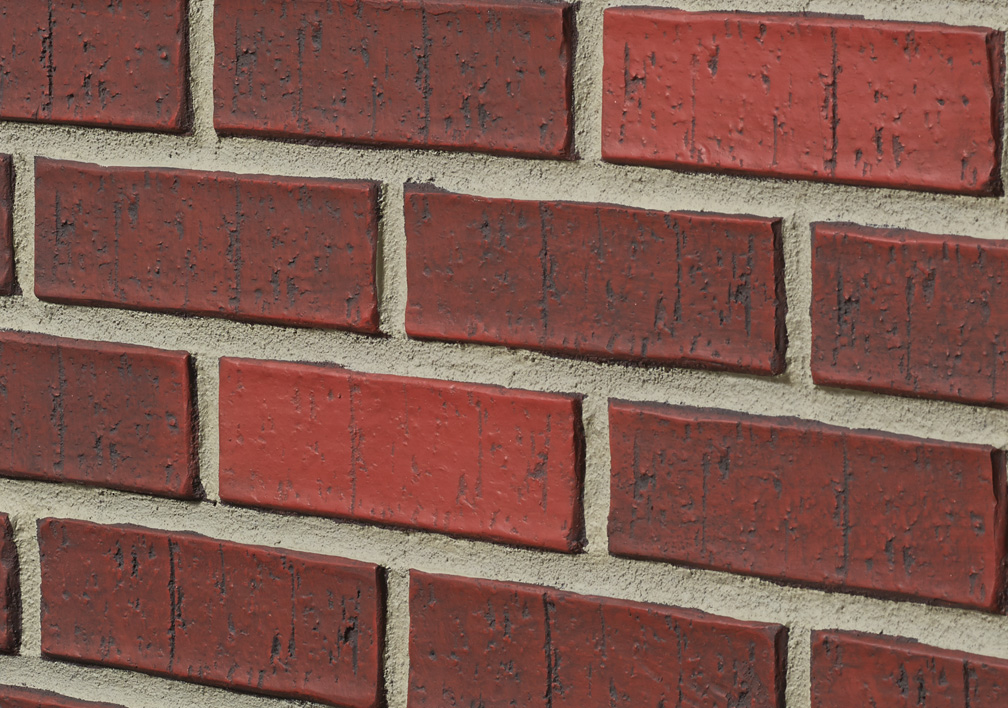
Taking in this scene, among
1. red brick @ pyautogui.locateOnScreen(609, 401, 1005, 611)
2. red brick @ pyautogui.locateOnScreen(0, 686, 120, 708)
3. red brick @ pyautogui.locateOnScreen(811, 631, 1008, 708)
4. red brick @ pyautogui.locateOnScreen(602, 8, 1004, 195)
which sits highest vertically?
red brick @ pyautogui.locateOnScreen(602, 8, 1004, 195)

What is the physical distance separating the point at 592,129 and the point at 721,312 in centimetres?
13

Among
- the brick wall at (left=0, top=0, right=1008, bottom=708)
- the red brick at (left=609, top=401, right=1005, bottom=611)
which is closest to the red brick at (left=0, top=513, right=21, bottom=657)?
the brick wall at (left=0, top=0, right=1008, bottom=708)

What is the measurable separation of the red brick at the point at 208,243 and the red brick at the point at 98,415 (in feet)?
0.12

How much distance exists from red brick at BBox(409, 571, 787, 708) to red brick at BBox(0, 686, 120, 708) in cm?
24

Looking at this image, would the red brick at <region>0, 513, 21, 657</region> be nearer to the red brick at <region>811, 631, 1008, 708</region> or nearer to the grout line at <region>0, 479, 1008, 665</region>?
the grout line at <region>0, 479, 1008, 665</region>

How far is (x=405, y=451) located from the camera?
695 mm

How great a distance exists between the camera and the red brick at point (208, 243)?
0.69 m

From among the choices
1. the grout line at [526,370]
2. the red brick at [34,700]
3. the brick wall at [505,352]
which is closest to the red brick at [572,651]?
the brick wall at [505,352]

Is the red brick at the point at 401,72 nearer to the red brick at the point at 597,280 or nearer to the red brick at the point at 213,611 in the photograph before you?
the red brick at the point at 597,280

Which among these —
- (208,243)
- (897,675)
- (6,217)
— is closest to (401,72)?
(208,243)

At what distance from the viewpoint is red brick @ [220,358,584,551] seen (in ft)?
2.21

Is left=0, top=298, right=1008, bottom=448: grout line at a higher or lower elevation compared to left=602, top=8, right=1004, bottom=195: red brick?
lower

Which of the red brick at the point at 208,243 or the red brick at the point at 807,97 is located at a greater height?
the red brick at the point at 807,97

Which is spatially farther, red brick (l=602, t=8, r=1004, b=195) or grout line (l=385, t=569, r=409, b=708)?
grout line (l=385, t=569, r=409, b=708)
